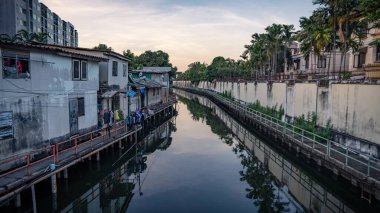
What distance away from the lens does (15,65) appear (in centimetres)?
1570

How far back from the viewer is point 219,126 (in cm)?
4347

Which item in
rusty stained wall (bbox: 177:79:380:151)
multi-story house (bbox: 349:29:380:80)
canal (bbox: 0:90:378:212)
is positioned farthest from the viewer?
multi-story house (bbox: 349:29:380:80)

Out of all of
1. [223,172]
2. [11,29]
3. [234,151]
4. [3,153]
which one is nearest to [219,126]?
[234,151]

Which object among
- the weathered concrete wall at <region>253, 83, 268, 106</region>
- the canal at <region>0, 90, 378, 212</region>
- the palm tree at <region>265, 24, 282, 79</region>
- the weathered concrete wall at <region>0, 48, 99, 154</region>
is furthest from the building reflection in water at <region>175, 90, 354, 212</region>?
the palm tree at <region>265, 24, 282, 79</region>

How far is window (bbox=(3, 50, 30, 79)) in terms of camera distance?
1521 centimetres

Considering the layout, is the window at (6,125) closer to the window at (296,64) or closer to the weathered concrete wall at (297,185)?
the weathered concrete wall at (297,185)

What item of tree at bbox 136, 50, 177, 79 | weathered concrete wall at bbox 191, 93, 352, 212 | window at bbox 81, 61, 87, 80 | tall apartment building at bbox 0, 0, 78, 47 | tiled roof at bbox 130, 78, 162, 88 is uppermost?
tall apartment building at bbox 0, 0, 78, 47

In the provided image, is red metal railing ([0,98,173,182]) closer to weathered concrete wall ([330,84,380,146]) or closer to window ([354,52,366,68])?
weathered concrete wall ([330,84,380,146])

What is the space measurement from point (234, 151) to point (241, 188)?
9.95 meters

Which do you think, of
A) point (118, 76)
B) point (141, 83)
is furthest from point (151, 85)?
point (118, 76)

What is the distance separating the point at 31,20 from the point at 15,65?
62900 millimetres

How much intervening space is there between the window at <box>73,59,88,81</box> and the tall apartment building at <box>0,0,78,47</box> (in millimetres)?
45197

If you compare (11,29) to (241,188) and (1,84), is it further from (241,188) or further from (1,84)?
(241,188)

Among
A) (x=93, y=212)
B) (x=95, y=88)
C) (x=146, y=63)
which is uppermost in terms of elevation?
(x=146, y=63)
